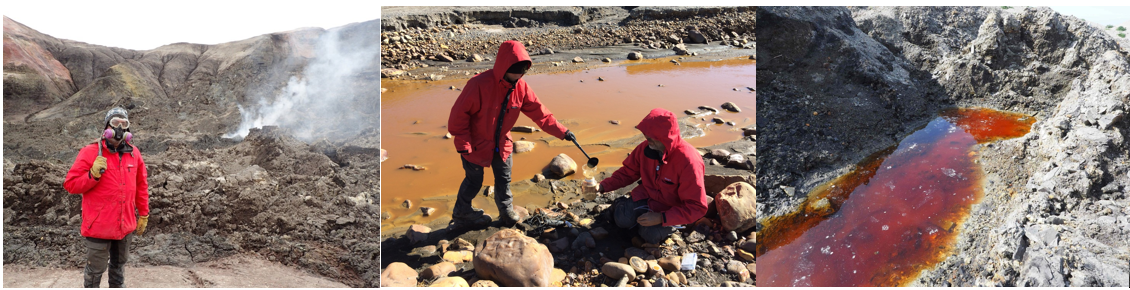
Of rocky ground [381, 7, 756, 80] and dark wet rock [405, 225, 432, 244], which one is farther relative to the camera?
rocky ground [381, 7, 756, 80]

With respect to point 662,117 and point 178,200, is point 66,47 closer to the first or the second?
point 178,200

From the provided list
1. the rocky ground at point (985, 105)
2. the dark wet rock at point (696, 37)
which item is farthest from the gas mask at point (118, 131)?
the dark wet rock at point (696, 37)

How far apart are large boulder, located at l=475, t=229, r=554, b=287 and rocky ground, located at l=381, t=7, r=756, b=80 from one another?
20.7 feet

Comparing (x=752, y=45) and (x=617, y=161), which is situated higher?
(x=752, y=45)

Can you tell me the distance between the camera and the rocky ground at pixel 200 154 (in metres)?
3.75

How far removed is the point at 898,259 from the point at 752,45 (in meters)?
9.37

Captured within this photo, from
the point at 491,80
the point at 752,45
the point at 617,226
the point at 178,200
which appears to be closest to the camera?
the point at 491,80

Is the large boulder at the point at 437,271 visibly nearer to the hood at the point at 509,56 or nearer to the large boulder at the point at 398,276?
the large boulder at the point at 398,276

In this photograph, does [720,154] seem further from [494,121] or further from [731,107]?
[494,121]

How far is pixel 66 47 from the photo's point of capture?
18.4 ft

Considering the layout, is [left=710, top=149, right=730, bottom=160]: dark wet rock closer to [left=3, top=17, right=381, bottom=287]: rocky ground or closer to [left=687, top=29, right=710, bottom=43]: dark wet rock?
[left=3, top=17, right=381, bottom=287]: rocky ground

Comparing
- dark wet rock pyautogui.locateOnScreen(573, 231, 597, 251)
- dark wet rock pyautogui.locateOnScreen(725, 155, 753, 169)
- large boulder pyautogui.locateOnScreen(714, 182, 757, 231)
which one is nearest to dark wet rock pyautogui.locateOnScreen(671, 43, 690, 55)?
dark wet rock pyautogui.locateOnScreen(725, 155, 753, 169)

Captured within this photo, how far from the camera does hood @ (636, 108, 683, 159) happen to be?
2896 mm

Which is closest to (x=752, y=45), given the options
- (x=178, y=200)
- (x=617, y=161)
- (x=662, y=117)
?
(x=617, y=161)
